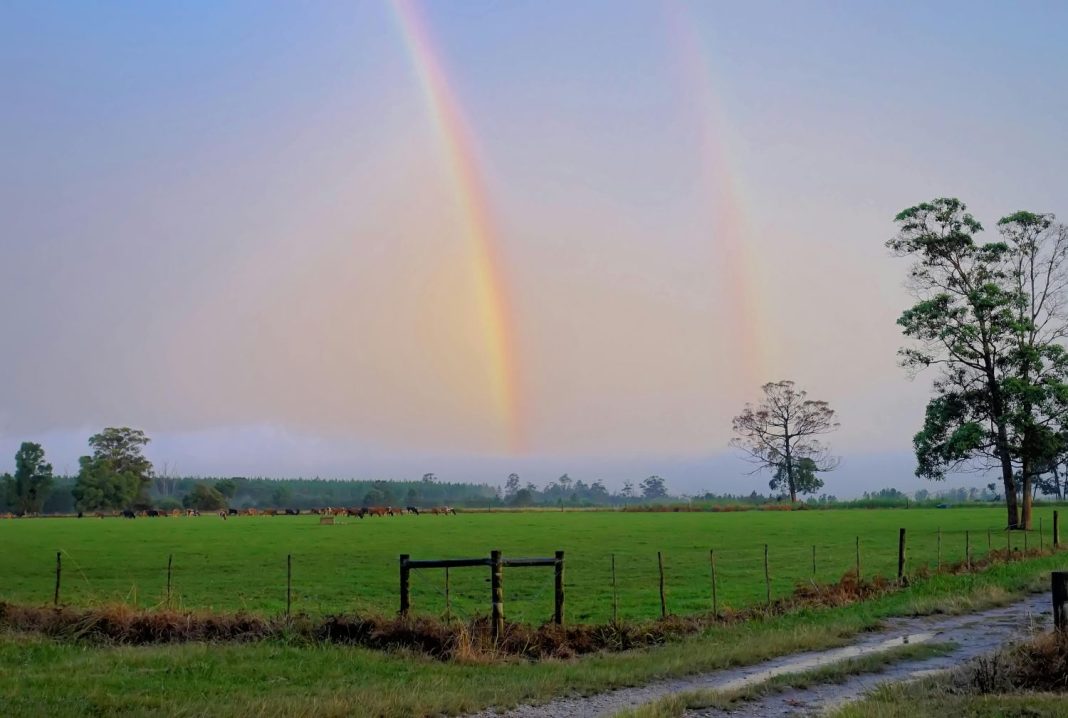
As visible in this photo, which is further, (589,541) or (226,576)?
(589,541)

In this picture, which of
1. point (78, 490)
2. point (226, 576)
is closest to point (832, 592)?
point (226, 576)

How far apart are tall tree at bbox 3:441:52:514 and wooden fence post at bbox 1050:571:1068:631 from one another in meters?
193

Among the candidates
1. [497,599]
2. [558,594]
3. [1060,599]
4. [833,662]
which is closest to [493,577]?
[497,599]

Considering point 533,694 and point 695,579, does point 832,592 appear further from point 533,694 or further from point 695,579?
point 533,694

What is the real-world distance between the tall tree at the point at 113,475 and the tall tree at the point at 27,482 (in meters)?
7.75

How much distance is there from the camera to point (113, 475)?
174 metres

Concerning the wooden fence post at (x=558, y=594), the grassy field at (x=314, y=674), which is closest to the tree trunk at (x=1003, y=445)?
the grassy field at (x=314, y=674)

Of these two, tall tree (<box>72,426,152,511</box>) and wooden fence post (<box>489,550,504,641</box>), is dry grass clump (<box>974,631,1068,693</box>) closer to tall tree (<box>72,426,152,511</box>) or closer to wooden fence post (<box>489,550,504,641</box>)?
wooden fence post (<box>489,550,504,641</box>)

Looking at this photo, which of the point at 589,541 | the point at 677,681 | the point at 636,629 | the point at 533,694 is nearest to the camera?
the point at 533,694

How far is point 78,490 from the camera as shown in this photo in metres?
169

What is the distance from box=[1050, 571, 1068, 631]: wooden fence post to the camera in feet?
46.5

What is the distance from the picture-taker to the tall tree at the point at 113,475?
168625 mm

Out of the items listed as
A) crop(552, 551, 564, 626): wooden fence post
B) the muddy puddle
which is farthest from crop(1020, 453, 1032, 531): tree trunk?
crop(552, 551, 564, 626): wooden fence post

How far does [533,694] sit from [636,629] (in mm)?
6539
